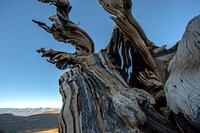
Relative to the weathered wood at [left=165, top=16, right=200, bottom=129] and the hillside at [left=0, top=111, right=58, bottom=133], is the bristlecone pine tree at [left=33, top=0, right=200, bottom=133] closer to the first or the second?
the weathered wood at [left=165, top=16, right=200, bottom=129]

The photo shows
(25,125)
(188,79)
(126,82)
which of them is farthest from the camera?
(25,125)

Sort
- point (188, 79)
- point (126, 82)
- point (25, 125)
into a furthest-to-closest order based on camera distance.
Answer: point (25, 125) < point (126, 82) < point (188, 79)

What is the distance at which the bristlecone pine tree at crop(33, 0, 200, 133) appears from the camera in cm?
64

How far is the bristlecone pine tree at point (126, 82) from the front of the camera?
0.64 m

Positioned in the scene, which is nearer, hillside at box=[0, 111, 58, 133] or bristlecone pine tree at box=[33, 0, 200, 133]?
bristlecone pine tree at box=[33, 0, 200, 133]

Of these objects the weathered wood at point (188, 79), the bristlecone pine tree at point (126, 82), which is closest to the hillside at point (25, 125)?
the bristlecone pine tree at point (126, 82)

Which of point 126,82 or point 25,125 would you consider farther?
point 25,125

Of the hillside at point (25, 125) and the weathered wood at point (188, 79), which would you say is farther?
the hillside at point (25, 125)

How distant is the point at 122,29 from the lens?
1.33 meters

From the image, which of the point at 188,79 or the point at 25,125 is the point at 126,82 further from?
the point at 25,125

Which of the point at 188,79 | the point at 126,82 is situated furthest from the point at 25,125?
the point at 188,79

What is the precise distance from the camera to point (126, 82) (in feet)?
3.93

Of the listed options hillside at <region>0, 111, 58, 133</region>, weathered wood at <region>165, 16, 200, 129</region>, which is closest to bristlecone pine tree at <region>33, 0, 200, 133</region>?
weathered wood at <region>165, 16, 200, 129</region>

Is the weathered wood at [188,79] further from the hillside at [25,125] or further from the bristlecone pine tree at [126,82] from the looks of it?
the hillside at [25,125]
